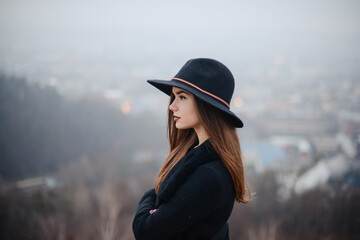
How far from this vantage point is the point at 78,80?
101ft

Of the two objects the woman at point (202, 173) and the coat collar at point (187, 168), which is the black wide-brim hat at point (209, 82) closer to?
the woman at point (202, 173)

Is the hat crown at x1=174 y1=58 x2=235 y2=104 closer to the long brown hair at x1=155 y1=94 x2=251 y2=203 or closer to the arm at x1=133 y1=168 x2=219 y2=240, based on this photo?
the long brown hair at x1=155 y1=94 x2=251 y2=203

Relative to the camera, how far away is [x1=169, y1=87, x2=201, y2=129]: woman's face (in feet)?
3.80

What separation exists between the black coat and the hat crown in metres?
0.24

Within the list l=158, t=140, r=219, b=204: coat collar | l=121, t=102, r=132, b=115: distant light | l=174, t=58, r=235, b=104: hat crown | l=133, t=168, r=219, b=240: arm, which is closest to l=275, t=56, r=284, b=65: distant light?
l=121, t=102, r=132, b=115: distant light

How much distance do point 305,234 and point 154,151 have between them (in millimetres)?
13832

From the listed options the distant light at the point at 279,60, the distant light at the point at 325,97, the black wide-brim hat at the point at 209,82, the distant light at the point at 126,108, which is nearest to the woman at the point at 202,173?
the black wide-brim hat at the point at 209,82

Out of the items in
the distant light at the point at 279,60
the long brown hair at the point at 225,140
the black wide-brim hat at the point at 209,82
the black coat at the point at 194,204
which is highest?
the black wide-brim hat at the point at 209,82

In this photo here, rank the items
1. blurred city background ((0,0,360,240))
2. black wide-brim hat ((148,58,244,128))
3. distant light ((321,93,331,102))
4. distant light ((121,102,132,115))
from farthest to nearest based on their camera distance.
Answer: distant light ((321,93,331,102)), distant light ((121,102,132,115)), blurred city background ((0,0,360,240)), black wide-brim hat ((148,58,244,128))

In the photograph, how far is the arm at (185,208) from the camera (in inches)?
38.3

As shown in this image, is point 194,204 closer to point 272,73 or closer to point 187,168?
point 187,168

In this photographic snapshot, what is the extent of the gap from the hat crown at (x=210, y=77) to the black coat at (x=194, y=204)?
0.24 metres

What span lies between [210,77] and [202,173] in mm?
399

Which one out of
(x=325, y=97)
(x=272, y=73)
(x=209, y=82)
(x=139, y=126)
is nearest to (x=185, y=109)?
(x=209, y=82)
